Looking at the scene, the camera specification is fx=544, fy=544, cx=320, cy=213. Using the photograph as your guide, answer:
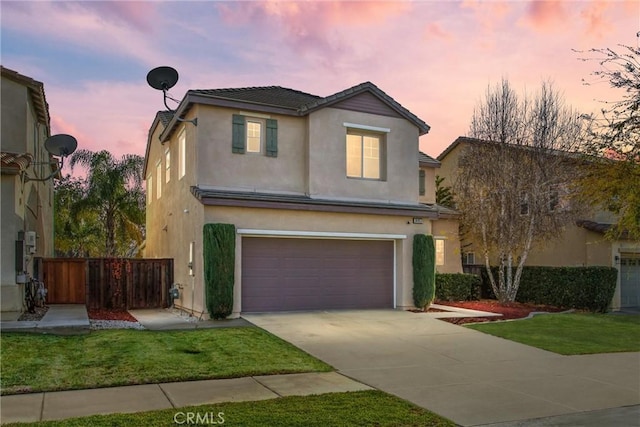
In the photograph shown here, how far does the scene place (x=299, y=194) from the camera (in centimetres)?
1694

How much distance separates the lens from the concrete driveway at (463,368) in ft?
24.1

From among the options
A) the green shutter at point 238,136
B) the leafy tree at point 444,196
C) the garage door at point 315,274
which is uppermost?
the green shutter at point 238,136

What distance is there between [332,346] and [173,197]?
10.0 m

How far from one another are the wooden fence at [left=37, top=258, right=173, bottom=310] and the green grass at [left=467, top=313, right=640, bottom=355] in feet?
34.2

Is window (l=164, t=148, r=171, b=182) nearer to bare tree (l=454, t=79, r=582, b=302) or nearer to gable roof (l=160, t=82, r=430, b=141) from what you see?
gable roof (l=160, t=82, r=430, b=141)

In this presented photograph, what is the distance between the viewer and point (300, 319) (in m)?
14.6

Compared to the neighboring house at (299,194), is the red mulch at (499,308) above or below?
below

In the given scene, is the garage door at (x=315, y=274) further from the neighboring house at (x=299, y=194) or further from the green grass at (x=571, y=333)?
the green grass at (x=571, y=333)

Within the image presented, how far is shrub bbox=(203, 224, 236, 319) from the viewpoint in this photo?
1431 centimetres

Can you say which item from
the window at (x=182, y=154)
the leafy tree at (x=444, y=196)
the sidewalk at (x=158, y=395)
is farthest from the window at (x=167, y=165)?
the leafy tree at (x=444, y=196)

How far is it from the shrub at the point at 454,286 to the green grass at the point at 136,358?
447 inches

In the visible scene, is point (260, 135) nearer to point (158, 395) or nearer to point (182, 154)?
point (182, 154)

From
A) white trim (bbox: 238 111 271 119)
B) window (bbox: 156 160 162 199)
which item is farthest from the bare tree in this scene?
window (bbox: 156 160 162 199)

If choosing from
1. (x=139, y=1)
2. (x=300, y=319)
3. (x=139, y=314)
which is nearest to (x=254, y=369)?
(x=300, y=319)
